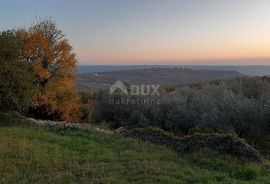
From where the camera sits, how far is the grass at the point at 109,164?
9.27 meters

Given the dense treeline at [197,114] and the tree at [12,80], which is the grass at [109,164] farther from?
the dense treeline at [197,114]

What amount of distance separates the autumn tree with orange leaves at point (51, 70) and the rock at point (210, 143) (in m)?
21.3

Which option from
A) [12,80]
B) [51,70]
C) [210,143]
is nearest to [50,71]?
[51,70]

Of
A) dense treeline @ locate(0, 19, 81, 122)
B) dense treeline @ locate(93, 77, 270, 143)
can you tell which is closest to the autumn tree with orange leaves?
dense treeline @ locate(0, 19, 81, 122)

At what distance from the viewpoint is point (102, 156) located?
11.7 meters

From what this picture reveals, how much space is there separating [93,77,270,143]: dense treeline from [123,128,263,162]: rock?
5.81m

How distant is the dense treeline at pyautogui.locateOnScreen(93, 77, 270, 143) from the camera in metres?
20.6

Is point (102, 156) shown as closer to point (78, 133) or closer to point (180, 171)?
point (180, 171)

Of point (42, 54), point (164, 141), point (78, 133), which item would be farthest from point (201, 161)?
point (42, 54)

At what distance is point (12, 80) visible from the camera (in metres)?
21.7

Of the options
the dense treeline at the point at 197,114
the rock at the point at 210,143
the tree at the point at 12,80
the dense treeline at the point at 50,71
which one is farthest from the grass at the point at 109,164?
the dense treeline at the point at 50,71

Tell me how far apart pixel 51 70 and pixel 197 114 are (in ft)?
57.4

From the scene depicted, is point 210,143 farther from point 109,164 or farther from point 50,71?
point 50,71

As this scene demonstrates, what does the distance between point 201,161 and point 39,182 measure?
A: 4507 millimetres
